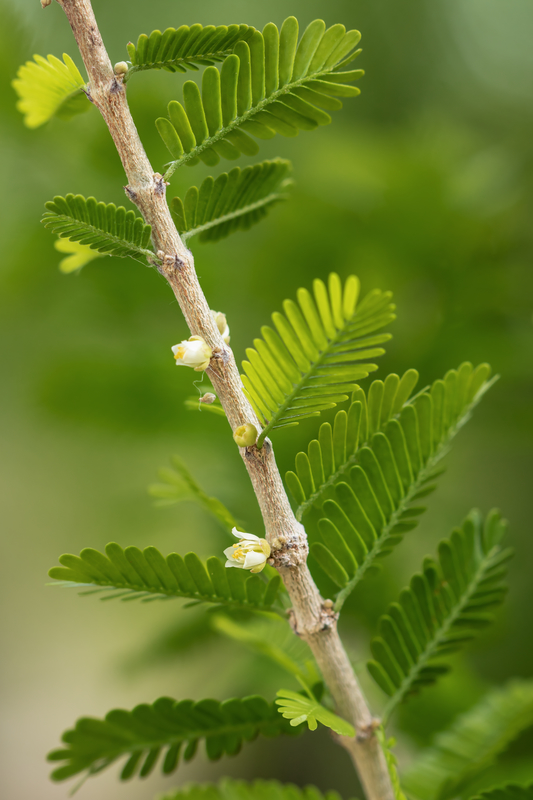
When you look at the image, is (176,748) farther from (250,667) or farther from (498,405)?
(498,405)

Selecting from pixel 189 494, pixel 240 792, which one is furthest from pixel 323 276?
pixel 240 792

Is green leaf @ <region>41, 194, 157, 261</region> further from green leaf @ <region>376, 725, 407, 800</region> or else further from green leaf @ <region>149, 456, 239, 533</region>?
green leaf @ <region>376, 725, 407, 800</region>

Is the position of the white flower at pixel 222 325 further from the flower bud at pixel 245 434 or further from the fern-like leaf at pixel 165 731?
the fern-like leaf at pixel 165 731

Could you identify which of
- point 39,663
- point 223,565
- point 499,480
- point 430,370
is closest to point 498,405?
point 430,370

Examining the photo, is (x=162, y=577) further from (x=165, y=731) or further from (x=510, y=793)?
(x=510, y=793)

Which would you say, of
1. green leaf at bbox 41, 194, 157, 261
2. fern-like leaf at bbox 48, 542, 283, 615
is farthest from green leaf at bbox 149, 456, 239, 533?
green leaf at bbox 41, 194, 157, 261

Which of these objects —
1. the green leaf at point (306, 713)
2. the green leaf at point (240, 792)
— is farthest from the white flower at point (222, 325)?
the green leaf at point (240, 792)
